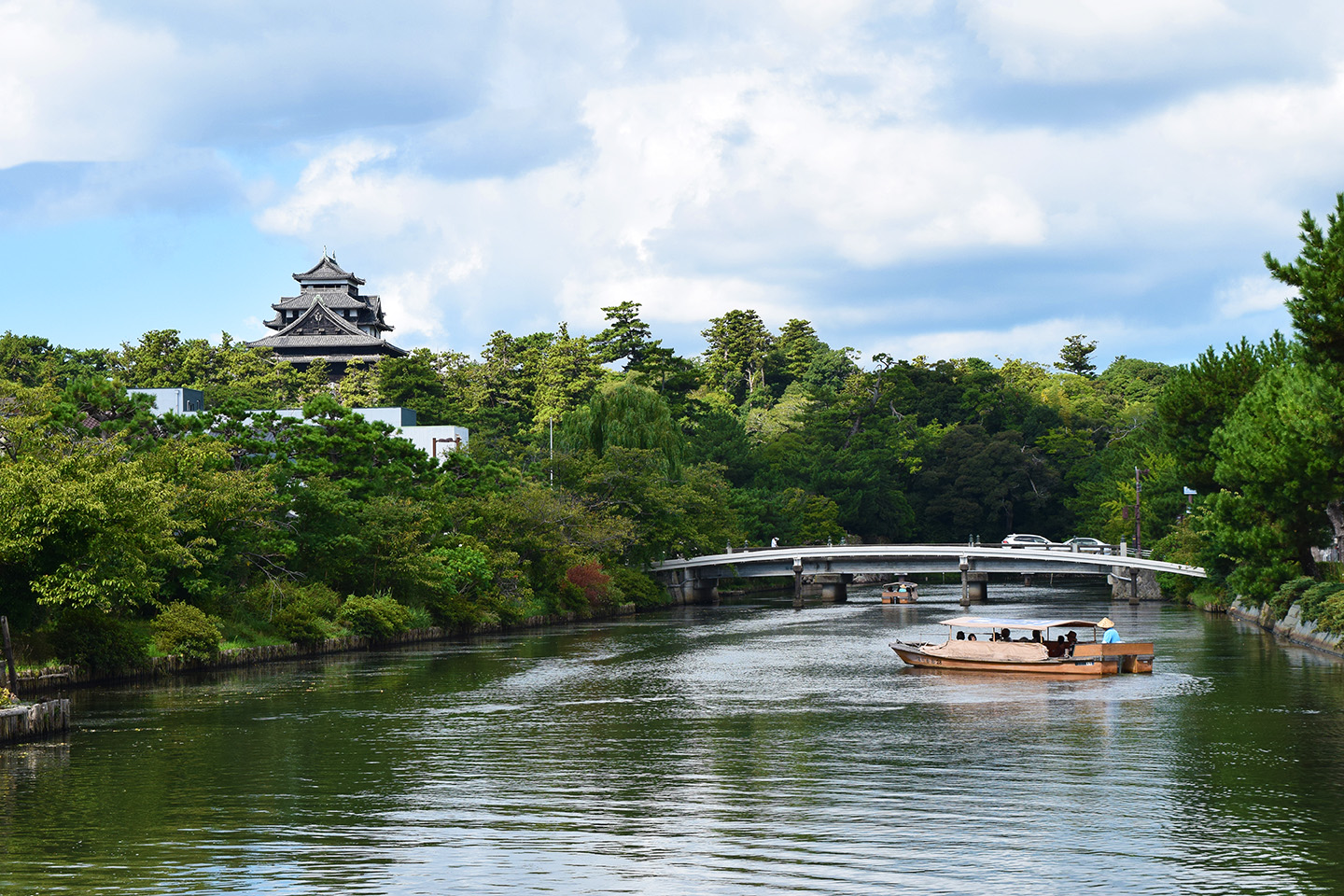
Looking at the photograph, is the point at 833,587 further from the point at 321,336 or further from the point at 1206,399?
the point at 321,336

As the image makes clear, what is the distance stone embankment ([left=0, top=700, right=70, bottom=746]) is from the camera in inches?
1213

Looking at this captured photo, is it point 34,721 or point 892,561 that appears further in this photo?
point 892,561

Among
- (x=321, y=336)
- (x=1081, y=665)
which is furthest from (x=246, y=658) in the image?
(x=321, y=336)

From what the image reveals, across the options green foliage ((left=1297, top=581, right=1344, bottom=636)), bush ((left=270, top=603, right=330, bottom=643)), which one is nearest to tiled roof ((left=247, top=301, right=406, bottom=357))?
bush ((left=270, top=603, right=330, bottom=643))

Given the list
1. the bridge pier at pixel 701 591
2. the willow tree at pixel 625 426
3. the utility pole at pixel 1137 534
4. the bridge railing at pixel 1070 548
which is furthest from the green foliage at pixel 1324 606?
the bridge pier at pixel 701 591

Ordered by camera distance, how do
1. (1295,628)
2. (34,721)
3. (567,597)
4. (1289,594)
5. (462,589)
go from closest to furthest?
(34,721) < (1295,628) < (1289,594) < (462,589) < (567,597)

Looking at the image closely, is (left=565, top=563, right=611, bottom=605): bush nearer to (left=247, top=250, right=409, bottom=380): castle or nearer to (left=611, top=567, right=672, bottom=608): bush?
(left=611, top=567, right=672, bottom=608): bush

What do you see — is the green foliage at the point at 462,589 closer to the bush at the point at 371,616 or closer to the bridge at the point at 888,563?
the bush at the point at 371,616

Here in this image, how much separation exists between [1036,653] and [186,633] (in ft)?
92.3

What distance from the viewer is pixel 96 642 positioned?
4347 cm

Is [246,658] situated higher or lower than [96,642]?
lower

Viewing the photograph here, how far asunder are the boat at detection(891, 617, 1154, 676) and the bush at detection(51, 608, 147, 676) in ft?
84.8

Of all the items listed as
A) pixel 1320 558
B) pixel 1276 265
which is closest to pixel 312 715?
pixel 1276 265

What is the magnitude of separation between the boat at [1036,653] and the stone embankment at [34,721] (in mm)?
26033
